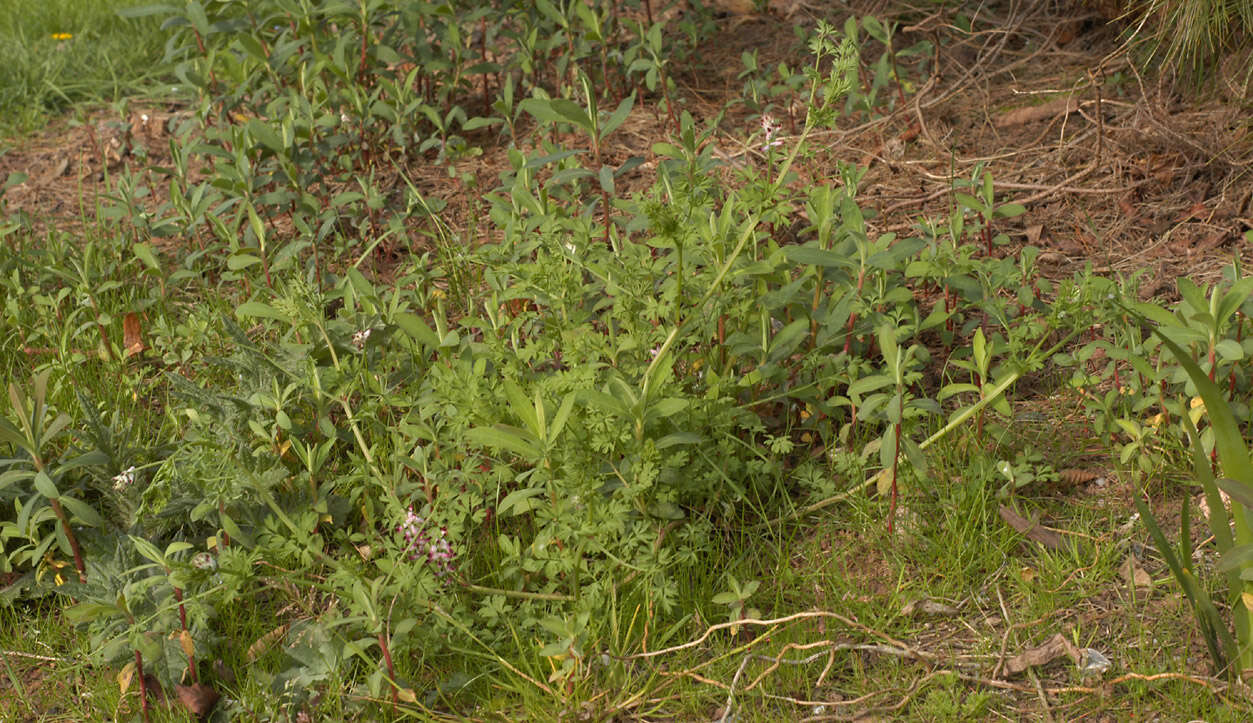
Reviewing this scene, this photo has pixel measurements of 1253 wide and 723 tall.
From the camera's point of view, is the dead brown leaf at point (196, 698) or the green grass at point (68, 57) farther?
the green grass at point (68, 57)

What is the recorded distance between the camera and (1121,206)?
11.7ft

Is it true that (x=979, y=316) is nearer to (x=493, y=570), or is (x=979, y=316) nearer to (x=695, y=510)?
(x=695, y=510)

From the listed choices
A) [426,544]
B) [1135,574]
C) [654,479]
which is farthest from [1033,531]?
[426,544]

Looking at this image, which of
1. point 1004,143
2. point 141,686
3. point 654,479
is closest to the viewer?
point 141,686

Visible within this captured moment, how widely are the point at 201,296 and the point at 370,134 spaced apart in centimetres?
85

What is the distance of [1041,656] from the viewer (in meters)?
2.25

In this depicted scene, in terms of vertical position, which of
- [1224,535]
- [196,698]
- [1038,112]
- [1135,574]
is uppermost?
[1224,535]

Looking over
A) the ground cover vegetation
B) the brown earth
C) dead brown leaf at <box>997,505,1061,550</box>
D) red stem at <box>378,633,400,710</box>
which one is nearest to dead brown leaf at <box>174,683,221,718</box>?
the ground cover vegetation

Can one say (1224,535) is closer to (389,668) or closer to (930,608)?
(930,608)

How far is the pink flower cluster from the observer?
240 centimetres

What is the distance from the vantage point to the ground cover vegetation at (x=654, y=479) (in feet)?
7.56

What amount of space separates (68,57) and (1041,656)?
4.88 m

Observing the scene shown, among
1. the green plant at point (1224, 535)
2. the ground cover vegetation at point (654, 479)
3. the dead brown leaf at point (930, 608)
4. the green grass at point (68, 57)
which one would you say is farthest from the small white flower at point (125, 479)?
the green grass at point (68, 57)

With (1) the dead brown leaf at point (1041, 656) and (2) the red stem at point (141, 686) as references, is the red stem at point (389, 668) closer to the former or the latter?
(2) the red stem at point (141, 686)
